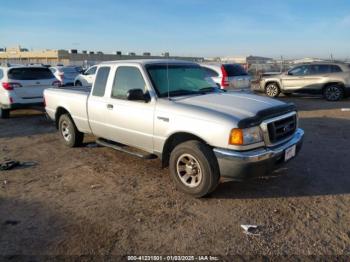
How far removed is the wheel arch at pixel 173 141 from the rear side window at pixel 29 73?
753 centimetres

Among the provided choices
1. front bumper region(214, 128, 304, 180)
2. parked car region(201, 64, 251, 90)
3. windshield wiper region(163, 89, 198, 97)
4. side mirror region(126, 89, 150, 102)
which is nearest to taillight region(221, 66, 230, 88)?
parked car region(201, 64, 251, 90)

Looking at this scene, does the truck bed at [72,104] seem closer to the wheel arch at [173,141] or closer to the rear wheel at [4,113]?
the wheel arch at [173,141]

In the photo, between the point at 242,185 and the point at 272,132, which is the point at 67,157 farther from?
the point at 272,132

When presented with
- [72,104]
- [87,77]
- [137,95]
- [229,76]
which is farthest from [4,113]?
[137,95]

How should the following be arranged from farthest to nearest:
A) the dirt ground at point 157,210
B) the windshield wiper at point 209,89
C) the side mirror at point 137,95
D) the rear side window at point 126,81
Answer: the windshield wiper at point 209,89 → the rear side window at point 126,81 → the side mirror at point 137,95 → the dirt ground at point 157,210

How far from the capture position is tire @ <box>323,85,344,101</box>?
45.5 feet

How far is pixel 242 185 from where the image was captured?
4941mm

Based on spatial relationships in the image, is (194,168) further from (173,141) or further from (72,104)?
(72,104)

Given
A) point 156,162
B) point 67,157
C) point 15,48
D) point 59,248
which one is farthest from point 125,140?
point 15,48

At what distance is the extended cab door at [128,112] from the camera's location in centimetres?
501

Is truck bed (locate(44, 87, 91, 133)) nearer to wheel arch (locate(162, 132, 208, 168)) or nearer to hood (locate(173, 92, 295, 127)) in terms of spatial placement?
wheel arch (locate(162, 132, 208, 168))

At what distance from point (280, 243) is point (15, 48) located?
10683cm

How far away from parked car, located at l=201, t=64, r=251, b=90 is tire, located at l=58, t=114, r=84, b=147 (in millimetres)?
5601

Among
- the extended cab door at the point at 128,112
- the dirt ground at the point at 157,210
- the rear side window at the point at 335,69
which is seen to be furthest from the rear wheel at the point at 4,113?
the rear side window at the point at 335,69
